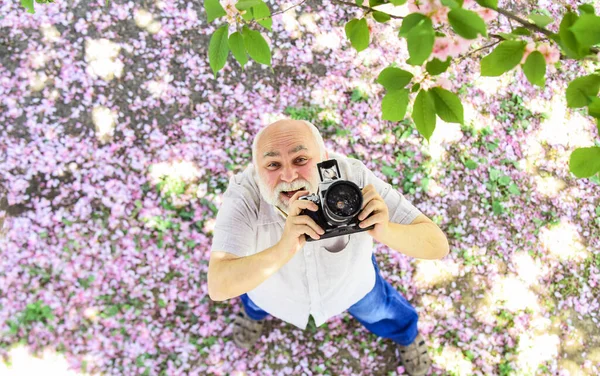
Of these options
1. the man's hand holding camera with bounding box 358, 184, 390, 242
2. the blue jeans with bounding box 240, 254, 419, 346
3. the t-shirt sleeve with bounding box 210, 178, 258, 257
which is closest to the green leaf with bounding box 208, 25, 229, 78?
the man's hand holding camera with bounding box 358, 184, 390, 242

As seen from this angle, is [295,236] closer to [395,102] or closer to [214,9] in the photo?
[395,102]

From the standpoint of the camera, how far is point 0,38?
4.69 metres

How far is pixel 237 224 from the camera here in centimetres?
231

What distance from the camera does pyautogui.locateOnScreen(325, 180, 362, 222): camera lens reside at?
5.87 feet

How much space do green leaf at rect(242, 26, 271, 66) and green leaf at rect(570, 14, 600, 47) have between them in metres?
0.91

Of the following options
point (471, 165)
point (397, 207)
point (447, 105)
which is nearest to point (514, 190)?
point (471, 165)

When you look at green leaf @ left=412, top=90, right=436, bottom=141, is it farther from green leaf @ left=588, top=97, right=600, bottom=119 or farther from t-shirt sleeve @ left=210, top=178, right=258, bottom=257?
t-shirt sleeve @ left=210, top=178, right=258, bottom=257

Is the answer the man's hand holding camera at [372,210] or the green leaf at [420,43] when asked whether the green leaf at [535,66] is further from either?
the man's hand holding camera at [372,210]

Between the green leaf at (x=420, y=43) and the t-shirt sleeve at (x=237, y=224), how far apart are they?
1.37 metres

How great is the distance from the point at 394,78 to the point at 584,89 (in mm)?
554

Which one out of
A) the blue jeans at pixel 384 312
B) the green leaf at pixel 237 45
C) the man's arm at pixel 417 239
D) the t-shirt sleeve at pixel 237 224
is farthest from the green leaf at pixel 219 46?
the blue jeans at pixel 384 312

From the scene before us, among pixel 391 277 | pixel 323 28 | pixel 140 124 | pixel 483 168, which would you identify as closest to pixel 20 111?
pixel 140 124

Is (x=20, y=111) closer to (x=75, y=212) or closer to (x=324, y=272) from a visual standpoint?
(x=75, y=212)

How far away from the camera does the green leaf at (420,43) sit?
3.91 feet
